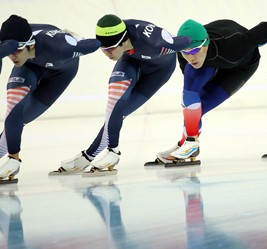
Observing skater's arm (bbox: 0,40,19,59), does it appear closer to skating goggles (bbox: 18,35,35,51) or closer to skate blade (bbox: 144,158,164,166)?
skating goggles (bbox: 18,35,35,51)

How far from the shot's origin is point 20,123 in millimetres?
6332

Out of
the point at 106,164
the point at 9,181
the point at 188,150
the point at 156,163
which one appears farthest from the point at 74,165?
the point at 188,150

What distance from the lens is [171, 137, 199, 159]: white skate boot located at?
704cm

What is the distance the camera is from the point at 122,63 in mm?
6789

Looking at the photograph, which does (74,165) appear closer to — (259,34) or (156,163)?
(156,163)

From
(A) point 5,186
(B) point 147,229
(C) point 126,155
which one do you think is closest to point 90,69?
(C) point 126,155

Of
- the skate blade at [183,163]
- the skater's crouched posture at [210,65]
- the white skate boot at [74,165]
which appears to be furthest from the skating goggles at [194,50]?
the white skate boot at [74,165]

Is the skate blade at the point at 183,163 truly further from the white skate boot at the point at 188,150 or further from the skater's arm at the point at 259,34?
the skater's arm at the point at 259,34

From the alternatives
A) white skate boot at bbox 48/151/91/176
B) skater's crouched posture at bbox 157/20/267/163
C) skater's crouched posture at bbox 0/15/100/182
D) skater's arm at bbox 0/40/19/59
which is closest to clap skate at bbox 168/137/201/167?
skater's crouched posture at bbox 157/20/267/163

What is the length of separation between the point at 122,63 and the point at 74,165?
2.94 ft

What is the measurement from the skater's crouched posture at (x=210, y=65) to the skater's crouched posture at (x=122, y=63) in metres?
0.22

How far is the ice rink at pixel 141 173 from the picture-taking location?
3.86 m

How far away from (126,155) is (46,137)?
2527 millimetres

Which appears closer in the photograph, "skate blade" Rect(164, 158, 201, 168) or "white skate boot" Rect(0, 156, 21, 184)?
"white skate boot" Rect(0, 156, 21, 184)
